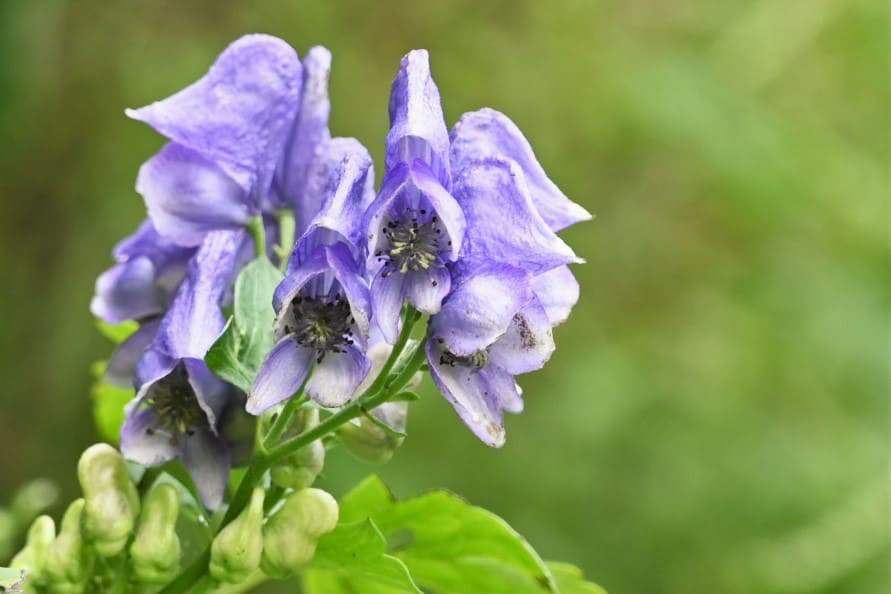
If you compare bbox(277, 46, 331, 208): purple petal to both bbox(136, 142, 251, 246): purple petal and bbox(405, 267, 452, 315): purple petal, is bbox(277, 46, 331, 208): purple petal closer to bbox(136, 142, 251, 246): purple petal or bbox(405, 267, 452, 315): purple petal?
bbox(136, 142, 251, 246): purple petal

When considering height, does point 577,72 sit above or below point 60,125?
above

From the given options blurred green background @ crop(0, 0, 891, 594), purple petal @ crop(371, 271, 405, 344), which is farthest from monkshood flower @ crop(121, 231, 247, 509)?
blurred green background @ crop(0, 0, 891, 594)

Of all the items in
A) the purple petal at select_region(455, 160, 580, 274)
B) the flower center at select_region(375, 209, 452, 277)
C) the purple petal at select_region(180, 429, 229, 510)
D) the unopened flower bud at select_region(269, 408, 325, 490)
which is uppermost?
the purple petal at select_region(455, 160, 580, 274)

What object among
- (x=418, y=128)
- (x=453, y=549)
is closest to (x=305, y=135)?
(x=418, y=128)

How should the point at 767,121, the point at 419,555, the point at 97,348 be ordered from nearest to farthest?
the point at 419,555, the point at 767,121, the point at 97,348

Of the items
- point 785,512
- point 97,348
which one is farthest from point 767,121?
point 97,348

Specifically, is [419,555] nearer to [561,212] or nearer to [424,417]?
[561,212]
